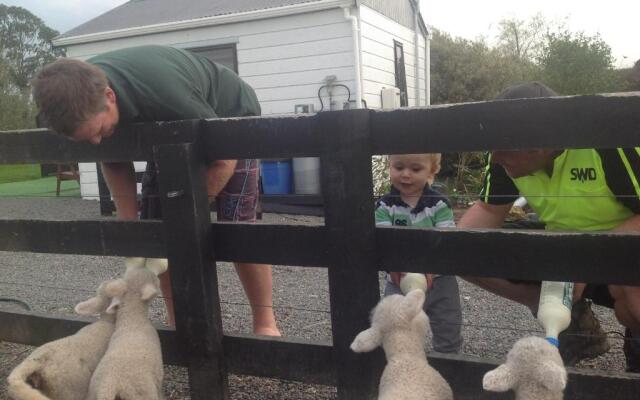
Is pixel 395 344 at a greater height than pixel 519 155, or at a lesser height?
lesser

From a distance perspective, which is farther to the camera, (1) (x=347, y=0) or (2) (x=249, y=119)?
(1) (x=347, y=0)

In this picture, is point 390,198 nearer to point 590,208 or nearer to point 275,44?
point 590,208

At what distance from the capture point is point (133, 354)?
2195 millimetres

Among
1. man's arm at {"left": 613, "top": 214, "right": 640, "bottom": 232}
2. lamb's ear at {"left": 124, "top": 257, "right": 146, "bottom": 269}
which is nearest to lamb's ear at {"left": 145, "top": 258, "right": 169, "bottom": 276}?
lamb's ear at {"left": 124, "top": 257, "right": 146, "bottom": 269}

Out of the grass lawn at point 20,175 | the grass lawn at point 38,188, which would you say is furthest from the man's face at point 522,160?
the grass lawn at point 20,175

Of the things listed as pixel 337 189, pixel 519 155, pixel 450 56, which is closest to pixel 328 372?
pixel 337 189

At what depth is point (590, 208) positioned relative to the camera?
8.81ft

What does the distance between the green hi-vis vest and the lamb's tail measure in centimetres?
219

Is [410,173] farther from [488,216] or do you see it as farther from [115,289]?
[115,289]

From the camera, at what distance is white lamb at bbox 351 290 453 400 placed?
1.92 metres

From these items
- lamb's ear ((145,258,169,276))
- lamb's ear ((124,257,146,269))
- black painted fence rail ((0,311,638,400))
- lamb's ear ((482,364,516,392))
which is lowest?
black painted fence rail ((0,311,638,400))

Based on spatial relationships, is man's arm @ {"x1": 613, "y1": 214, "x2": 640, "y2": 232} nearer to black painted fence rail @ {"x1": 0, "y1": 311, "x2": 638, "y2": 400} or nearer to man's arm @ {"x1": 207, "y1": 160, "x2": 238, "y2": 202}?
black painted fence rail @ {"x1": 0, "y1": 311, "x2": 638, "y2": 400}

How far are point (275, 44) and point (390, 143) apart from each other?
27.1 feet

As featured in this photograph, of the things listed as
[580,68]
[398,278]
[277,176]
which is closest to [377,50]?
[277,176]
